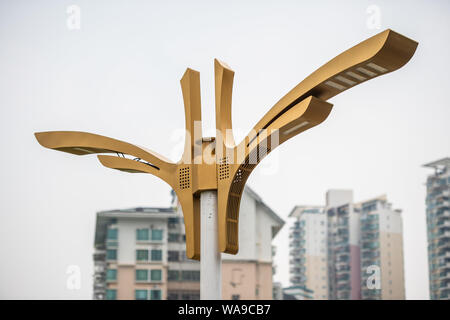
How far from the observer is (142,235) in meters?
25.6

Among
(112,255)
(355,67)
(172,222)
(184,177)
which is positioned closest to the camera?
(355,67)

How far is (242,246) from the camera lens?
25.0 metres

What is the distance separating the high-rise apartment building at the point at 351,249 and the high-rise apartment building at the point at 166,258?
710cm

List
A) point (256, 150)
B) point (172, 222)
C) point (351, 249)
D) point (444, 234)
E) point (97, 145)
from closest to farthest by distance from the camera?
point (256, 150) < point (97, 145) < point (172, 222) < point (444, 234) < point (351, 249)

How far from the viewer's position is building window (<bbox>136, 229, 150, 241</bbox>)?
1006 inches

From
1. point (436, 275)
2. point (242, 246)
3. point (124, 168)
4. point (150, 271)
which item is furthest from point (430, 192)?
point (124, 168)

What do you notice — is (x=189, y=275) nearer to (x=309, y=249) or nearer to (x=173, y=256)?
(x=173, y=256)

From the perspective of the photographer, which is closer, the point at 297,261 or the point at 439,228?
the point at 439,228

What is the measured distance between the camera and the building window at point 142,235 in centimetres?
2555

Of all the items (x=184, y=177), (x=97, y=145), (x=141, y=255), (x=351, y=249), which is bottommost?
(x=184, y=177)

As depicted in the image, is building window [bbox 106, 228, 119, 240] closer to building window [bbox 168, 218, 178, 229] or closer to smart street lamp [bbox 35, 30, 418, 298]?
building window [bbox 168, 218, 178, 229]

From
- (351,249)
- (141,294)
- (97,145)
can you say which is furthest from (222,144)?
(351,249)

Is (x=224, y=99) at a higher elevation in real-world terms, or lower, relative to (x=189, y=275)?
higher

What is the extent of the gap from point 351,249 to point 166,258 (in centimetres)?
1086
